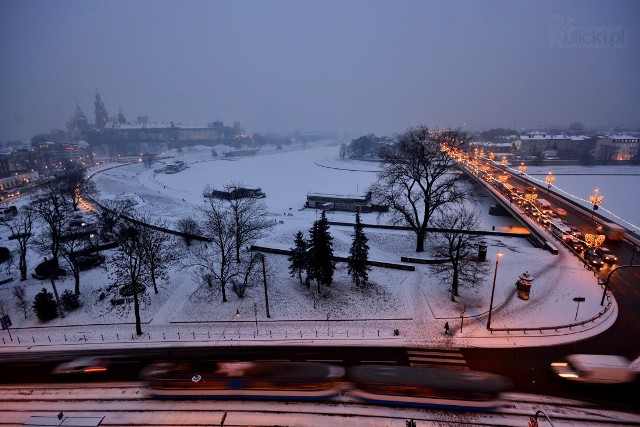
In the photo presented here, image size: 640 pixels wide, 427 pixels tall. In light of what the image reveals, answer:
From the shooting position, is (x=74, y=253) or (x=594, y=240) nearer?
(x=74, y=253)

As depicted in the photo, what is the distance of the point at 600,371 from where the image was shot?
18.0 metres

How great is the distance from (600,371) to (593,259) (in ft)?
63.4

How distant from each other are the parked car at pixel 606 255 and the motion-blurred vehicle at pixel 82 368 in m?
46.0

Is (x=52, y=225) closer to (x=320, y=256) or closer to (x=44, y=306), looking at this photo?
(x=44, y=306)

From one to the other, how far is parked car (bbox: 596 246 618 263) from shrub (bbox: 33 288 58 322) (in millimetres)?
53564

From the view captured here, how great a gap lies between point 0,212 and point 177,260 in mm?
47345

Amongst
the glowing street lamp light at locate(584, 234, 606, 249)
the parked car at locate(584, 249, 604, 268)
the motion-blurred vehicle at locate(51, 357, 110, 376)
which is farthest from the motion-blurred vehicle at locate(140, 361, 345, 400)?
the glowing street lamp light at locate(584, 234, 606, 249)

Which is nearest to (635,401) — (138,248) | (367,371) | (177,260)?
(367,371)

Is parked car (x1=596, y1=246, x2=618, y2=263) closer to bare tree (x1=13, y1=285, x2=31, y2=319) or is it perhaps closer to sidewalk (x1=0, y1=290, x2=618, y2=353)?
sidewalk (x1=0, y1=290, x2=618, y2=353)

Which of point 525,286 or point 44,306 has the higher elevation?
point 525,286

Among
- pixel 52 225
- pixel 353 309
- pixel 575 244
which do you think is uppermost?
pixel 52 225

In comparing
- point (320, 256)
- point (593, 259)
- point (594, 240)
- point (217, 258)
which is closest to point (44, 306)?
point (217, 258)

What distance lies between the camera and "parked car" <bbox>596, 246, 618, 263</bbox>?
109 feet

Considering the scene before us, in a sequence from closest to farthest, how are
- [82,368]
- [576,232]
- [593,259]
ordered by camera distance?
[82,368]
[593,259]
[576,232]
